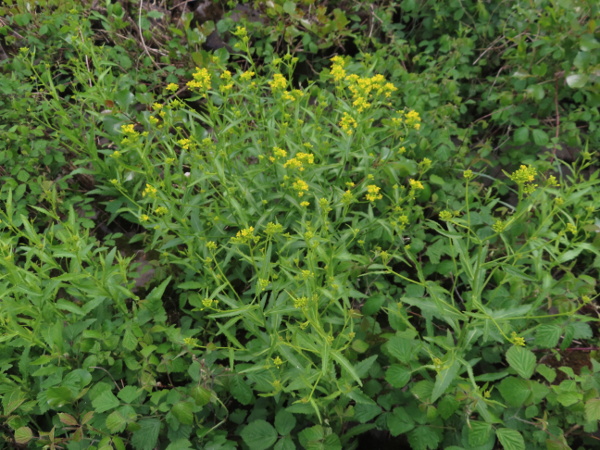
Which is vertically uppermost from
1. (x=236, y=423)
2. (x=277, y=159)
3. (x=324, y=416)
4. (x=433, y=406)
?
(x=277, y=159)

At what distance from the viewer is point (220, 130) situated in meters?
2.08

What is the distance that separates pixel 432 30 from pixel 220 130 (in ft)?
7.70

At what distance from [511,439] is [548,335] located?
1.31 feet

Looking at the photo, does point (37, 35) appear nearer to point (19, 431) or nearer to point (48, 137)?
point (48, 137)

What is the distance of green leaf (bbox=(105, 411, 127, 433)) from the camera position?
143cm

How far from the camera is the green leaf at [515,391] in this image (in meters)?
1.44

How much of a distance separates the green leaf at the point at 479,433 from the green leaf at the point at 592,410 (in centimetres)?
30

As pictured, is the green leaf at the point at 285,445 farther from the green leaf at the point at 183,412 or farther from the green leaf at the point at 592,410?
the green leaf at the point at 592,410

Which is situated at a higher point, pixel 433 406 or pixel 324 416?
pixel 433 406

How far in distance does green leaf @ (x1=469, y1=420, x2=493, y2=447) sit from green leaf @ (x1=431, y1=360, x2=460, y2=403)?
0.15 m

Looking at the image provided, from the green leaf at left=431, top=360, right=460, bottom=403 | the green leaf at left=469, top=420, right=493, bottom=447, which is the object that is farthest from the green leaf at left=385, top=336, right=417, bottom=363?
the green leaf at left=469, top=420, right=493, bottom=447

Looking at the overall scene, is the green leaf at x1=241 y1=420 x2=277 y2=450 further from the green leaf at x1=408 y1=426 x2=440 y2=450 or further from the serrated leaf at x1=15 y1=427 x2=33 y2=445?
the serrated leaf at x1=15 y1=427 x2=33 y2=445

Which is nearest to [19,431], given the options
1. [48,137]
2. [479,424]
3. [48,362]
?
[48,362]

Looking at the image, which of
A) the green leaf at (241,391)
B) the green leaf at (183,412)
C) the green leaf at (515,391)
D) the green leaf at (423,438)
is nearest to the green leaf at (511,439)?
the green leaf at (515,391)
